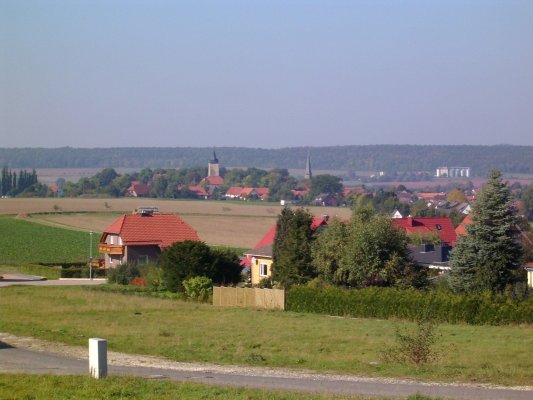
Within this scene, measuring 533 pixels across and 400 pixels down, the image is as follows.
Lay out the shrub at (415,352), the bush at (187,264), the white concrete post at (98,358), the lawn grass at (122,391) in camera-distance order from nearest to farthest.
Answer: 1. the lawn grass at (122,391)
2. the white concrete post at (98,358)
3. the shrub at (415,352)
4. the bush at (187,264)

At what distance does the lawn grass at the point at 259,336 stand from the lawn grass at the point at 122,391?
16.3ft

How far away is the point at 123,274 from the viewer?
6112cm

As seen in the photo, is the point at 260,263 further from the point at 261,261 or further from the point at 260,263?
the point at 261,261

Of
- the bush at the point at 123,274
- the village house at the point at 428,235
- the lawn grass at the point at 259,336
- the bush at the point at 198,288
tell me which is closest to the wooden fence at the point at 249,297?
the lawn grass at the point at 259,336

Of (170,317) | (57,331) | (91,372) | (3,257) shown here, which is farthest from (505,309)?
(3,257)

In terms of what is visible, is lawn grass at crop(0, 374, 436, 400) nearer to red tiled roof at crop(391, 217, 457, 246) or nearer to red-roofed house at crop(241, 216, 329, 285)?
red-roofed house at crop(241, 216, 329, 285)

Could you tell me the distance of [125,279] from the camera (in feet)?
200

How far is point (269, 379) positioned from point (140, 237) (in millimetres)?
53894

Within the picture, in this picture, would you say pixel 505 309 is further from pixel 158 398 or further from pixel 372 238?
Answer: pixel 158 398

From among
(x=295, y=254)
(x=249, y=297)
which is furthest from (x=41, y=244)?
(x=249, y=297)

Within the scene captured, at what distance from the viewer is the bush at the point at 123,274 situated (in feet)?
200

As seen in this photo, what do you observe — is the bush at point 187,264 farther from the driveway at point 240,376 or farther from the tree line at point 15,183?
the tree line at point 15,183

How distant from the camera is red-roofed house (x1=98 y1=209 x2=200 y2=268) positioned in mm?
72812

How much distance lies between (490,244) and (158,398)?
3430 cm
